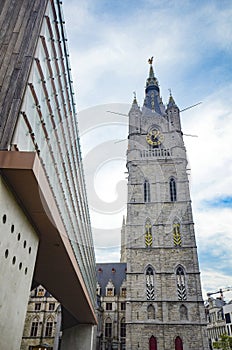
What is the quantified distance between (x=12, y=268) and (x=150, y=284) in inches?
1146

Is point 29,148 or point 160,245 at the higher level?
point 160,245

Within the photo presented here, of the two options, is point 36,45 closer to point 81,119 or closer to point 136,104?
point 81,119

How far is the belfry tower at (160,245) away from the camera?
30094 mm

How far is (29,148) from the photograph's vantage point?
6.62m

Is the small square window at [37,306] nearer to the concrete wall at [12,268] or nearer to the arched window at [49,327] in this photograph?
the arched window at [49,327]

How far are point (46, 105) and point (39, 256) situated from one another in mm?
5659

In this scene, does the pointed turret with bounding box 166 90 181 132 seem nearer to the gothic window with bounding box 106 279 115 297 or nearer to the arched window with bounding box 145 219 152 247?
the arched window with bounding box 145 219 152 247

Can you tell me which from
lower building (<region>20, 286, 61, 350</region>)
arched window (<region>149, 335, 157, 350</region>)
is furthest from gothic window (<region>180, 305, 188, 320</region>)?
lower building (<region>20, 286, 61, 350</region>)

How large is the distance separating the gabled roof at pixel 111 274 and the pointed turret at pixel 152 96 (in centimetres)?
2694

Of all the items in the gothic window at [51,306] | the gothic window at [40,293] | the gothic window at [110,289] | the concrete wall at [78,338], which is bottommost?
the concrete wall at [78,338]

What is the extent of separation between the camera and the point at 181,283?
3234cm

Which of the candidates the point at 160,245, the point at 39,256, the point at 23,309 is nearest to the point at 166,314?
the point at 160,245

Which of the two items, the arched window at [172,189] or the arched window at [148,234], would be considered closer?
the arched window at [148,234]

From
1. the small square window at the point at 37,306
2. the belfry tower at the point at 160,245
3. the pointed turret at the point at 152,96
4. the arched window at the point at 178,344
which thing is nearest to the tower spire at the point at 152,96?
the pointed turret at the point at 152,96
